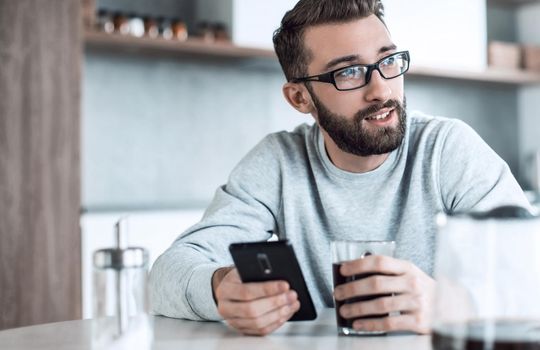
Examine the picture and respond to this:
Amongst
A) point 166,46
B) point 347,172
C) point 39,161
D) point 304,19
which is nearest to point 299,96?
point 304,19

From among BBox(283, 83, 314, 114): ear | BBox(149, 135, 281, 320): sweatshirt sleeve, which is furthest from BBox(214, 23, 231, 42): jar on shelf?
BBox(149, 135, 281, 320): sweatshirt sleeve

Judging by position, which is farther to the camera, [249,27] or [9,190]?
[249,27]

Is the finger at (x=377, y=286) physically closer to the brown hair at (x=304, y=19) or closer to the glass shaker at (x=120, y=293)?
the glass shaker at (x=120, y=293)

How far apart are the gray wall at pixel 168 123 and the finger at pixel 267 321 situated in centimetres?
249

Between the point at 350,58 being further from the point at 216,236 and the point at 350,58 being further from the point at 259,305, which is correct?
the point at 259,305

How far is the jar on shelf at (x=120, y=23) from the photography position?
3518 mm

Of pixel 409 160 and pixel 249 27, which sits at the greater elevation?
pixel 249 27

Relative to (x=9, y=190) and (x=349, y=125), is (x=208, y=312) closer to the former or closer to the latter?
(x=349, y=125)

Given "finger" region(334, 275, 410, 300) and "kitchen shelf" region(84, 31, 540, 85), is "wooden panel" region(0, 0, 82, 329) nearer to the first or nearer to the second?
"kitchen shelf" region(84, 31, 540, 85)

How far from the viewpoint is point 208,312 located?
1409mm

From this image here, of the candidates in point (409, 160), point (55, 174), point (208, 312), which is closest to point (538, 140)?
point (55, 174)

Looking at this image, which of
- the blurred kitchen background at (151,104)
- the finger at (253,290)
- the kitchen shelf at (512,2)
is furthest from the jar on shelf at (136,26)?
the finger at (253,290)

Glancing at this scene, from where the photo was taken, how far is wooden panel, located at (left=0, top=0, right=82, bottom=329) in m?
3.10

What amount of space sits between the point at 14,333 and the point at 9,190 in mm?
1895
